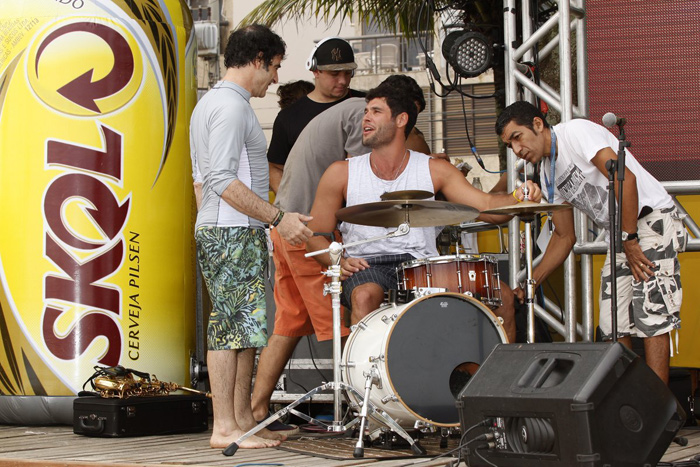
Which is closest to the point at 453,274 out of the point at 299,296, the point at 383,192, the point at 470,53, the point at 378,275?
the point at 378,275

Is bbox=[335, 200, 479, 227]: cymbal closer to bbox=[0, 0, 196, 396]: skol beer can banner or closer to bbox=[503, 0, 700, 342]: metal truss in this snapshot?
bbox=[503, 0, 700, 342]: metal truss

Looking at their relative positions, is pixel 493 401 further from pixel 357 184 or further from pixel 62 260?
pixel 62 260

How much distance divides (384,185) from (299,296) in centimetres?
90

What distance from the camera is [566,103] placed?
5.39m

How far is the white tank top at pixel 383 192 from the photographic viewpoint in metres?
5.08

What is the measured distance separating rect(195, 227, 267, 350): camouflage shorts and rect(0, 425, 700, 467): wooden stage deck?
556 millimetres

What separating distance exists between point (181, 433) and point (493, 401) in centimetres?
272

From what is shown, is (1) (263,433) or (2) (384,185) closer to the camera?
(1) (263,433)

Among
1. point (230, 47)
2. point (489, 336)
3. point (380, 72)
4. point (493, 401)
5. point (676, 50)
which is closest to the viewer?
point (493, 401)

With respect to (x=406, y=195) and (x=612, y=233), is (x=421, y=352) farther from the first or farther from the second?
(x=612, y=233)

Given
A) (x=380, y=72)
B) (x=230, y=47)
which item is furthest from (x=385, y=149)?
(x=380, y=72)

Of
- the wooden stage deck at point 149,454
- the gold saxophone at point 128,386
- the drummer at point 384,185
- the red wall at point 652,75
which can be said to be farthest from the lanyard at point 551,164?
the gold saxophone at point 128,386

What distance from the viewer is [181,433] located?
18.6 feet

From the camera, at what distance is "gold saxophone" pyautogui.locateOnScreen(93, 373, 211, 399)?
217 inches
